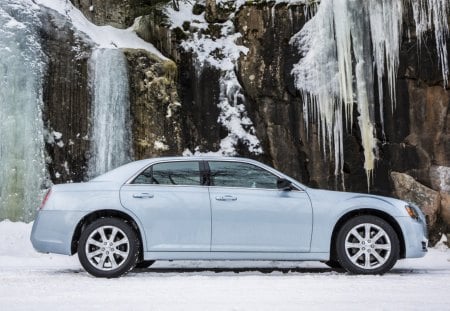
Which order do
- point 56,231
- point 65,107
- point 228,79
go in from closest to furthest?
1. point 56,231
2. point 65,107
3. point 228,79

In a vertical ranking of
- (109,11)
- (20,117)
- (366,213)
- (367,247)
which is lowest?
(367,247)

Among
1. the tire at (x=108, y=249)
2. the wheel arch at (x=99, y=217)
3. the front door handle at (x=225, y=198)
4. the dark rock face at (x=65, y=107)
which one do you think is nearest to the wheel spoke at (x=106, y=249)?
the tire at (x=108, y=249)

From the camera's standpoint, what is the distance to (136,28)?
629 inches

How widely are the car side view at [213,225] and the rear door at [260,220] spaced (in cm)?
1

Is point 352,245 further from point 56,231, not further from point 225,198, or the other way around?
point 56,231

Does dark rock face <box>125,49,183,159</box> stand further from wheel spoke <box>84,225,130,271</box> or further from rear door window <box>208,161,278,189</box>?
wheel spoke <box>84,225,130,271</box>

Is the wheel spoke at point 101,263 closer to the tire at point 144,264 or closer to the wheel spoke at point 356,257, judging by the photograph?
the tire at point 144,264

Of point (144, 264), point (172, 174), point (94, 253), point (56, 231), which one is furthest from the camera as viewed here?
point (144, 264)

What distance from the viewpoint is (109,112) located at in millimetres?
13734

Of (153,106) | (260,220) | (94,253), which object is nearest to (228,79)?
(153,106)

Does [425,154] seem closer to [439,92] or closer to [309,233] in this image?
[439,92]

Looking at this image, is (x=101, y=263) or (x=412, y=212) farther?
(x=412, y=212)

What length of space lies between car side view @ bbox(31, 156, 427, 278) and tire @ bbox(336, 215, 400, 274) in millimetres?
12

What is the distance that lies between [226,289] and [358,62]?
950 cm
